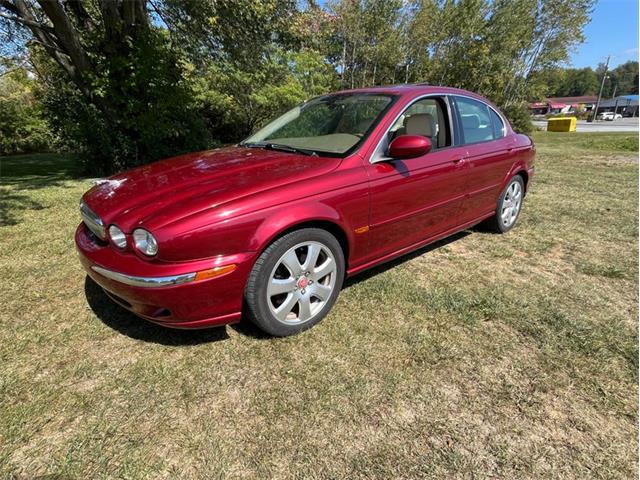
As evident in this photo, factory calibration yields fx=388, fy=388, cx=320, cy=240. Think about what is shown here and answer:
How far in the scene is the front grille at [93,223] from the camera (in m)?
2.28

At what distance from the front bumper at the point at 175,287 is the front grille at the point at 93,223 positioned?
0.31 ft

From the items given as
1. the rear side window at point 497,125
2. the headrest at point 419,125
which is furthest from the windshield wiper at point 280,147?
the rear side window at point 497,125

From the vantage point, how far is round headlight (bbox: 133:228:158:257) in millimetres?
1994

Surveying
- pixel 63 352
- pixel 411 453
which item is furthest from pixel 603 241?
pixel 63 352

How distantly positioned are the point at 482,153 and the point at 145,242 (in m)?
3.04

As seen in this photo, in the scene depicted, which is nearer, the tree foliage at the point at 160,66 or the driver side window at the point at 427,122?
the driver side window at the point at 427,122

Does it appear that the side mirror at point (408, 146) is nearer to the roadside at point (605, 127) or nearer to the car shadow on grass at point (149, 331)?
the car shadow on grass at point (149, 331)

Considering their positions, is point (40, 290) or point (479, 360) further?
point (40, 290)

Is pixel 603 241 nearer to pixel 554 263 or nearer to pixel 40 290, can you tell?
pixel 554 263

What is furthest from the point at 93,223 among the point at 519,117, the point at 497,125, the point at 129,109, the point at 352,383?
the point at 519,117

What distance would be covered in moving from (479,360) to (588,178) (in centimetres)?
717

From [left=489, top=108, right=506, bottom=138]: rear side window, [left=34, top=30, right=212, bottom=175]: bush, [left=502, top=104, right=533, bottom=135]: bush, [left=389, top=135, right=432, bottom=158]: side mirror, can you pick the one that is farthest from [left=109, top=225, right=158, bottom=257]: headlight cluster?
[left=502, top=104, right=533, bottom=135]: bush

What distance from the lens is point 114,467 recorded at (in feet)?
5.33

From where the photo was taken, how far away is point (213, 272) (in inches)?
81.5
